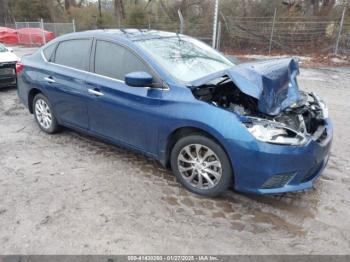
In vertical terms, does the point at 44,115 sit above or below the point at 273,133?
below

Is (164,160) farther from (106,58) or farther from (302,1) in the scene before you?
(302,1)

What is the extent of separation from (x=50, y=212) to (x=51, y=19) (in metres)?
32.9

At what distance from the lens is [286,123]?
3.44 metres

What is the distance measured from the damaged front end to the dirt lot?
75 centimetres

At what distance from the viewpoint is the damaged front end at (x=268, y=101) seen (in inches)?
124

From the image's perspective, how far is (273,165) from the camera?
3055 mm

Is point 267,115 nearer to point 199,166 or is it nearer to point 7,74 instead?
point 199,166

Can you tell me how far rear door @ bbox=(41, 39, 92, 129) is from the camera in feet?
14.5

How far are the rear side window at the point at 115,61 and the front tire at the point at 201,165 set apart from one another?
96 centimetres

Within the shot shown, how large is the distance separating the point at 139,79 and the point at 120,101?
1.69 ft

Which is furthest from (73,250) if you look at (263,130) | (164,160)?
(263,130)

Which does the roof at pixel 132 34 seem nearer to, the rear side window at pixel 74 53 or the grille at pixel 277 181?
the rear side window at pixel 74 53

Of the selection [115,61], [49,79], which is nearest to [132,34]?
[115,61]

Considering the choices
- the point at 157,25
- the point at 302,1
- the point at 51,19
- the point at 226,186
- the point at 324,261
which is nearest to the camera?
the point at 324,261
